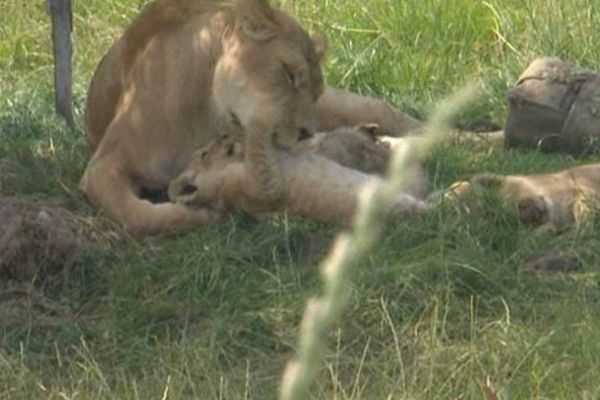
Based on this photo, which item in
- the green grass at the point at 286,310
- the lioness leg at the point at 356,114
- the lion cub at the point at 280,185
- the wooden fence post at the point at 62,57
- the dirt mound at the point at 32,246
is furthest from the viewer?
the wooden fence post at the point at 62,57

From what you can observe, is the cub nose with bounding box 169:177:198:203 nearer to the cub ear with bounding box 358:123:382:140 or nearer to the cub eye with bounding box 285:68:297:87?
the cub eye with bounding box 285:68:297:87

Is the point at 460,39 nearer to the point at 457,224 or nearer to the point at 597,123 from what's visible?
the point at 597,123

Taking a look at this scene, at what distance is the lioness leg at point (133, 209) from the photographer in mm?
4500

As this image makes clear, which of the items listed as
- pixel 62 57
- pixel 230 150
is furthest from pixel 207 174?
pixel 62 57

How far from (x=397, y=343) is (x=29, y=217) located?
1252mm

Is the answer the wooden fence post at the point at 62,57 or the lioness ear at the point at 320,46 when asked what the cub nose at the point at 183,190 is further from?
the wooden fence post at the point at 62,57

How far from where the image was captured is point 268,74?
4492 millimetres

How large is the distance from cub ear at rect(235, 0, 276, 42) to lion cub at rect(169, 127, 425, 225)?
1.04 ft

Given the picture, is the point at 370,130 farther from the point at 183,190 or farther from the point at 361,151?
the point at 183,190

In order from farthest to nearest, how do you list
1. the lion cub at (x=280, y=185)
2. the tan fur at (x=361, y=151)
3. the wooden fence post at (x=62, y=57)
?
the wooden fence post at (x=62, y=57) < the tan fur at (x=361, y=151) < the lion cub at (x=280, y=185)

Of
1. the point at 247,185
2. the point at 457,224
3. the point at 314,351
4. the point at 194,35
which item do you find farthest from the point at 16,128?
the point at 314,351

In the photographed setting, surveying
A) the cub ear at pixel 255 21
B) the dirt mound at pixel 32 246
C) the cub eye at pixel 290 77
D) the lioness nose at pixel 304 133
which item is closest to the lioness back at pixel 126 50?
the cub ear at pixel 255 21

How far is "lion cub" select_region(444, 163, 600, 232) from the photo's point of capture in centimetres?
445

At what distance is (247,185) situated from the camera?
4.38 meters
